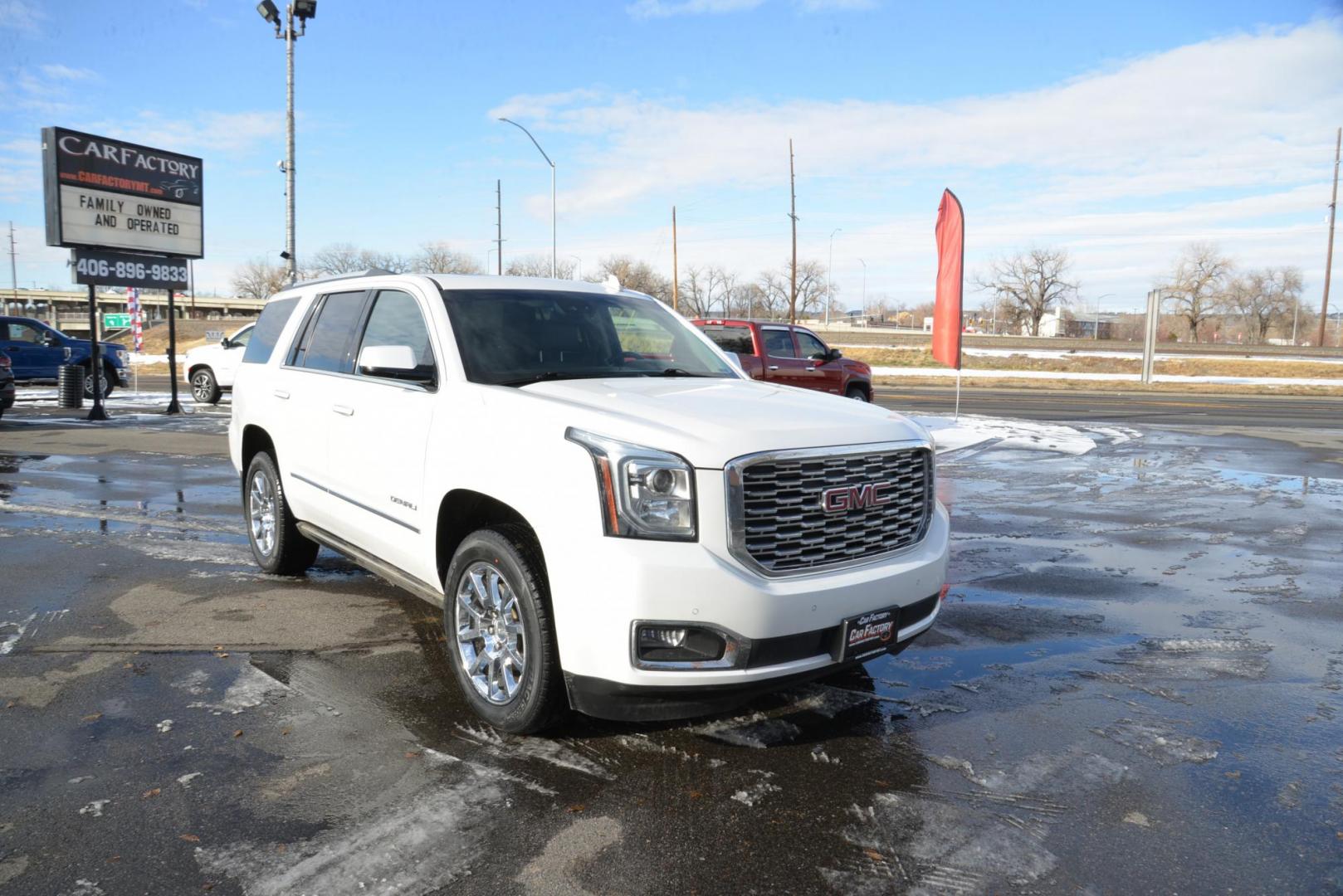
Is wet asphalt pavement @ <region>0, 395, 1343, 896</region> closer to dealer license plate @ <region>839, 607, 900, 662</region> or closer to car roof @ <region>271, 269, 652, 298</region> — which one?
dealer license plate @ <region>839, 607, 900, 662</region>

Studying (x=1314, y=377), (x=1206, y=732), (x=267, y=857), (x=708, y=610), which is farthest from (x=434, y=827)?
(x=1314, y=377)

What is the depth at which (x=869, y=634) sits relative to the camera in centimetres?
378

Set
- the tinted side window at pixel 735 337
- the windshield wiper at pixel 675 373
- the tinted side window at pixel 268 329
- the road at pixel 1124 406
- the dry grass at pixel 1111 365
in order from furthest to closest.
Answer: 1. the dry grass at pixel 1111 365
2. the road at pixel 1124 406
3. the tinted side window at pixel 735 337
4. the tinted side window at pixel 268 329
5. the windshield wiper at pixel 675 373

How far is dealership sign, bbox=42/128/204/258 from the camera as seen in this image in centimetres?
1800

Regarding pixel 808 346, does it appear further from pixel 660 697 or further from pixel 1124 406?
pixel 660 697

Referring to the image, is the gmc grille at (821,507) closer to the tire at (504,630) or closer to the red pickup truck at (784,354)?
the tire at (504,630)

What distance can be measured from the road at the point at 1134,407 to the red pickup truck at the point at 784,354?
4749 mm

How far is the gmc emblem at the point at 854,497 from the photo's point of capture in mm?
3729

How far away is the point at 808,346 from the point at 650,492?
46.8ft

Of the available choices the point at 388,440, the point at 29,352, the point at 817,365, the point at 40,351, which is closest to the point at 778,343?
the point at 817,365

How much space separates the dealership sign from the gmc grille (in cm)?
1915

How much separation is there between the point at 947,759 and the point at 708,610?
4.16ft

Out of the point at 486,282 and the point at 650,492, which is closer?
the point at 650,492

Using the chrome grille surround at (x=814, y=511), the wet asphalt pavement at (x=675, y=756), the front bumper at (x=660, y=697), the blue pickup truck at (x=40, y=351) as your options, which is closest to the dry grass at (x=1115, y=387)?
the blue pickup truck at (x=40, y=351)
